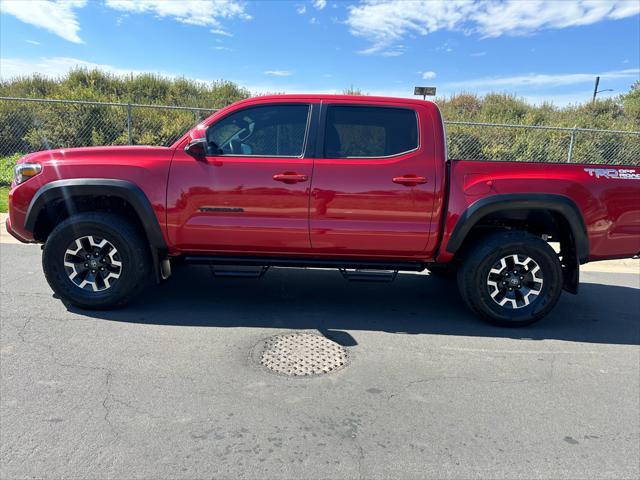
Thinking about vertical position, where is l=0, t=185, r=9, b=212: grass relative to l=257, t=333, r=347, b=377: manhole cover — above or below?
above

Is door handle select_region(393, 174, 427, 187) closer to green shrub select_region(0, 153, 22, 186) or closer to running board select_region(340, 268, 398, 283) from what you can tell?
running board select_region(340, 268, 398, 283)

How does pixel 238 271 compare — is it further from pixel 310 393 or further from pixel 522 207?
pixel 522 207

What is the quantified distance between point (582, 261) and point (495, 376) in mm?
1743

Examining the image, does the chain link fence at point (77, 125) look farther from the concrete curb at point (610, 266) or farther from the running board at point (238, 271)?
the running board at point (238, 271)

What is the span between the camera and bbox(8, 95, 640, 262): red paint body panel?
4.00 metres

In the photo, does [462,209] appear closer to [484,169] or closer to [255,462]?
[484,169]

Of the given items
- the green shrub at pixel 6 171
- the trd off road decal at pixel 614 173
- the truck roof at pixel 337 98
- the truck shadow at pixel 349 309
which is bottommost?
the truck shadow at pixel 349 309

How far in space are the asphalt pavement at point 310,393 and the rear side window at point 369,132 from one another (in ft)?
5.19

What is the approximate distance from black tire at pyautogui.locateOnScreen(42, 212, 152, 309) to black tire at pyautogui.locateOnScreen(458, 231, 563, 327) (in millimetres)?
3044

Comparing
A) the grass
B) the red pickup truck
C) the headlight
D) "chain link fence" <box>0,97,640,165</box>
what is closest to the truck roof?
the red pickup truck

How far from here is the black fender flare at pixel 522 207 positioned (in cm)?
395

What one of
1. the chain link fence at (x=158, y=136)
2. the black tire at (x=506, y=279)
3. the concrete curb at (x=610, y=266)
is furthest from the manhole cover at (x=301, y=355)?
the chain link fence at (x=158, y=136)

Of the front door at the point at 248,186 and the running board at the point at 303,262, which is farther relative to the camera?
the running board at the point at 303,262

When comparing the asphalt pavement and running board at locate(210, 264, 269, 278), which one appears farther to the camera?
running board at locate(210, 264, 269, 278)
